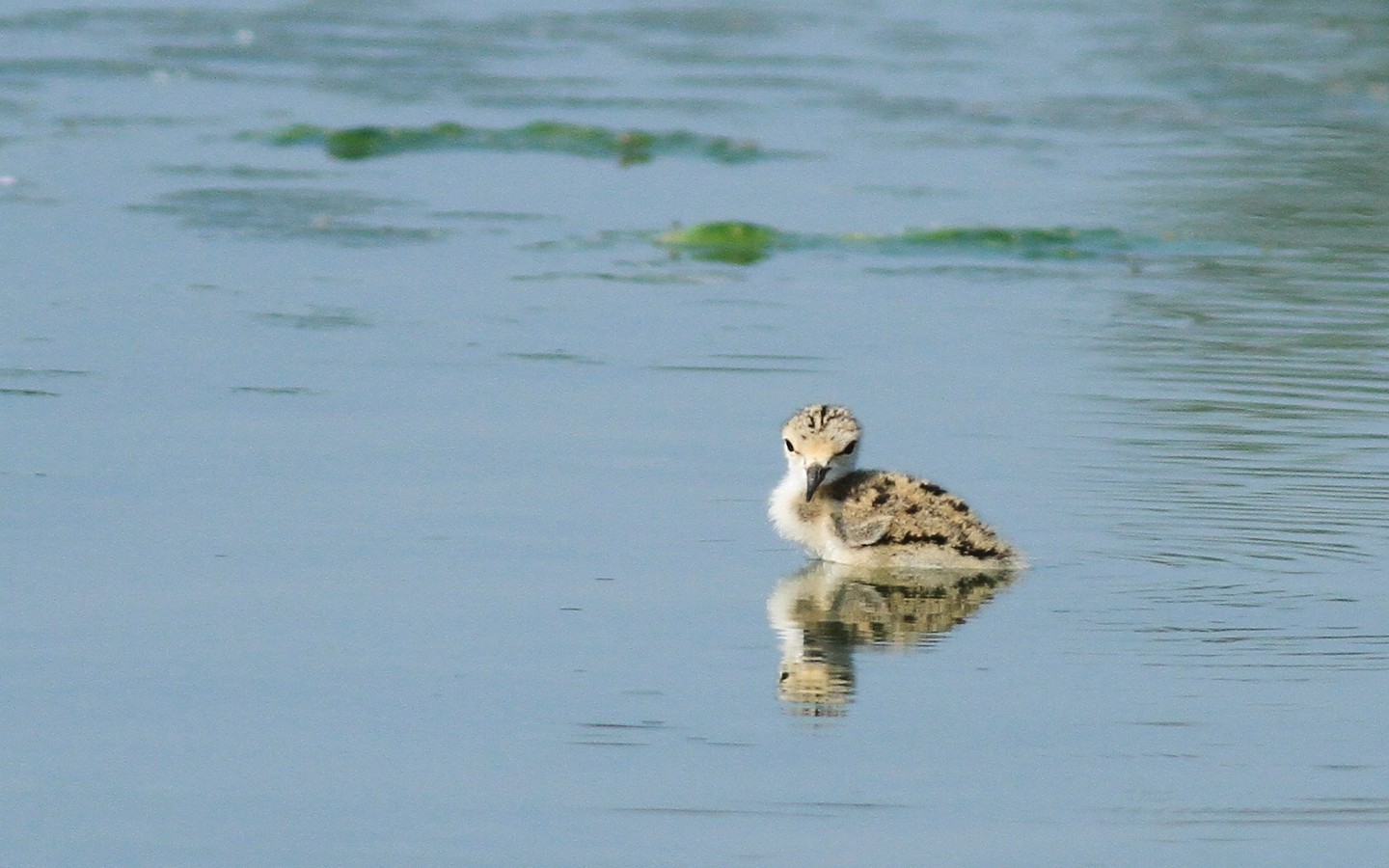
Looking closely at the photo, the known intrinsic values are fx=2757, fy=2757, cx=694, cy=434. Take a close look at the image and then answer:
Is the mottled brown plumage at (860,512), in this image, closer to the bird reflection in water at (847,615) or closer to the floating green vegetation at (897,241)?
the bird reflection in water at (847,615)

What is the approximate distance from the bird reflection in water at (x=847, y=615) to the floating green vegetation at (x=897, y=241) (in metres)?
5.72

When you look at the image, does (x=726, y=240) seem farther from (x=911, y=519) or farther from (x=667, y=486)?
(x=911, y=519)

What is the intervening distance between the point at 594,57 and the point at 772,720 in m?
17.5

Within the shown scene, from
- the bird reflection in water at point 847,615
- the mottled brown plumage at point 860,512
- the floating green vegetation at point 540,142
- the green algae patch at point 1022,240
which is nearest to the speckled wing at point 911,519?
the mottled brown plumage at point 860,512

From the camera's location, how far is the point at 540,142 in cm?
1780

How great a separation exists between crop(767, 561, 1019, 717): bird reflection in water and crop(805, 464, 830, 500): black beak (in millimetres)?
244

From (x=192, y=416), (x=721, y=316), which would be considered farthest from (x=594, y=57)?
(x=192, y=416)

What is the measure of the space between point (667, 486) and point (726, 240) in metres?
5.29

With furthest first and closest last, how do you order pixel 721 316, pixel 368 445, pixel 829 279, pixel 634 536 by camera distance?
pixel 829 279 → pixel 721 316 → pixel 368 445 → pixel 634 536

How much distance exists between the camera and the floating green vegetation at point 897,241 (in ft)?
47.2

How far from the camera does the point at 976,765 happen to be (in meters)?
6.33

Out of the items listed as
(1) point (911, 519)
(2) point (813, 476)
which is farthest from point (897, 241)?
(1) point (911, 519)

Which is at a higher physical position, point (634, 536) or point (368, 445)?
point (368, 445)

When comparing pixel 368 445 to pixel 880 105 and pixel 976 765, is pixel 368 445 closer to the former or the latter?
pixel 976 765
